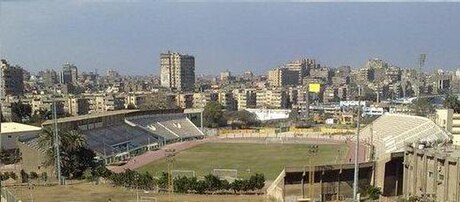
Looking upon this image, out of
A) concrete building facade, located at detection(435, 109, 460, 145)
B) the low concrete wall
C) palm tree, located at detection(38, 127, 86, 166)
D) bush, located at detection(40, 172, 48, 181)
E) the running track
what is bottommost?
the running track

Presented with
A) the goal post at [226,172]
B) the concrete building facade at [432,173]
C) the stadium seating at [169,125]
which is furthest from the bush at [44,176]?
the concrete building facade at [432,173]

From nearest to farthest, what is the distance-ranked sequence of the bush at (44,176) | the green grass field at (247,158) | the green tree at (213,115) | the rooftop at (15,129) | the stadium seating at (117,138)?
the bush at (44,176) < the green grass field at (247,158) < the stadium seating at (117,138) < the rooftop at (15,129) < the green tree at (213,115)

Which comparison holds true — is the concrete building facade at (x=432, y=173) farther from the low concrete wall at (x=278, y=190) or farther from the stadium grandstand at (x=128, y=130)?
the stadium grandstand at (x=128, y=130)

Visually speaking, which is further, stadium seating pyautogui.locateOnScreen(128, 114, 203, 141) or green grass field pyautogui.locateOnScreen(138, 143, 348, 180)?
stadium seating pyautogui.locateOnScreen(128, 114, 203, 141)

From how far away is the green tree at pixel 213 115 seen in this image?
6644cm

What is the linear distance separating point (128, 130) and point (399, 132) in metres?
25.1

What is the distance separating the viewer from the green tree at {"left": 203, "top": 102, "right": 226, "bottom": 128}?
6644cm

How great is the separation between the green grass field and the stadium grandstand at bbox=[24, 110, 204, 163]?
→ 448 cm

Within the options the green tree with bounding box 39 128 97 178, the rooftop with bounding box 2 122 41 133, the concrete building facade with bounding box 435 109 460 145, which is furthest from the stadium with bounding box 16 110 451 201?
the rooftop with bounding box 2 122 41 133

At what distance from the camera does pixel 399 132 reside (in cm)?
3959

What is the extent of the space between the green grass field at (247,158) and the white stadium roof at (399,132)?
122 inches

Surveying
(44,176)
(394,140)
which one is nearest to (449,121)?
(394,140)

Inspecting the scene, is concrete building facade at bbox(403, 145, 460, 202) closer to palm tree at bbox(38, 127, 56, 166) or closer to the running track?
the running track

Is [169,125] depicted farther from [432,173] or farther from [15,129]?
[432,173]
